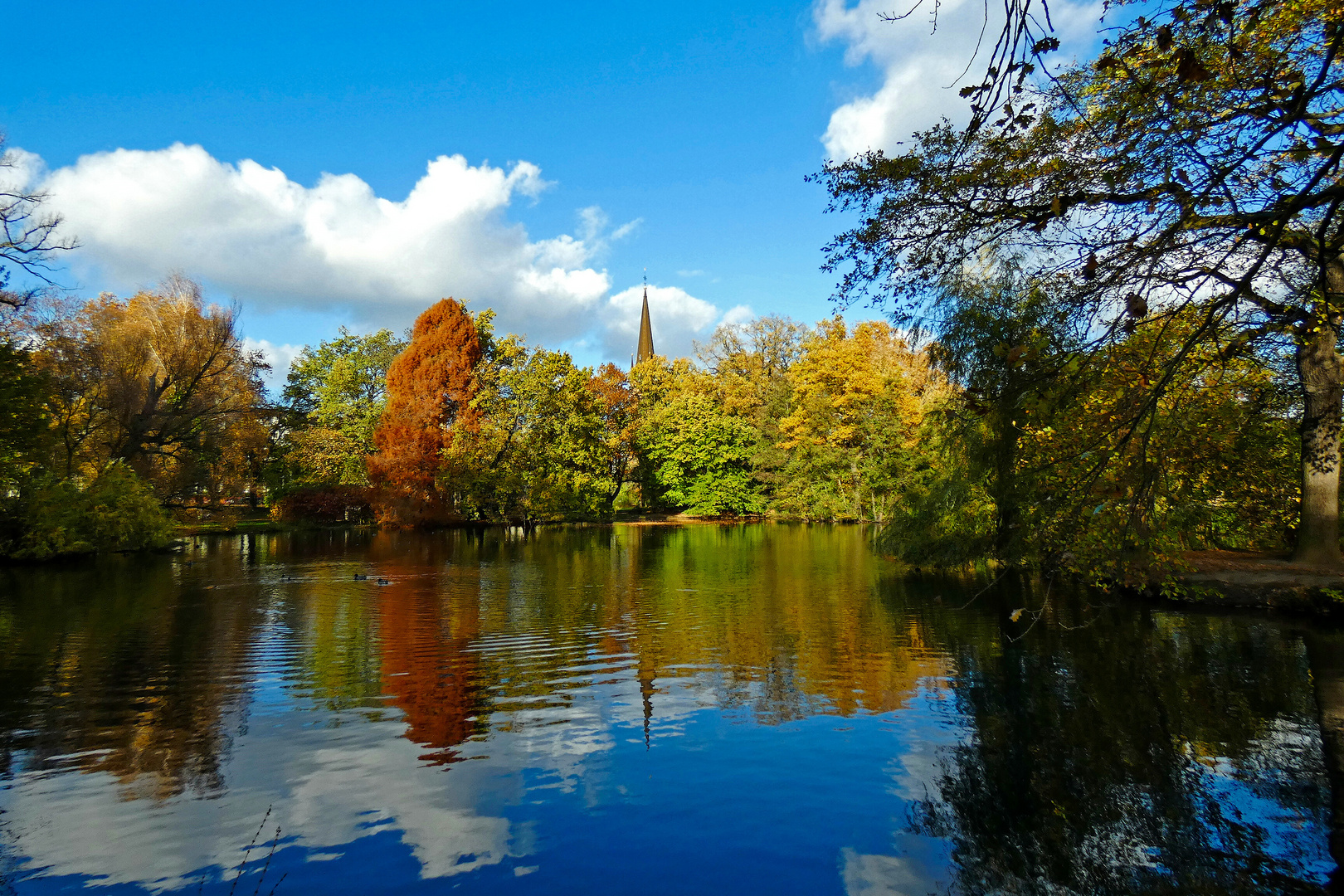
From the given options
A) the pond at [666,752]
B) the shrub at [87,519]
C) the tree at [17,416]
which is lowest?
the pond at [666,752]

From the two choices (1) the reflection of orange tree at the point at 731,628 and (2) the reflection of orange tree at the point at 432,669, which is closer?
(2) the reflection of orange tree at the point at 432,669

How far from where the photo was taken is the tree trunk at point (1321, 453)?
1103cm

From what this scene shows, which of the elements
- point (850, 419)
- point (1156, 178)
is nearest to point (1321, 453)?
point (1156, 178)

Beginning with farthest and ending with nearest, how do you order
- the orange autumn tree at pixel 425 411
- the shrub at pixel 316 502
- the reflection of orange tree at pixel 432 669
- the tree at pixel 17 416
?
the shrub at pixel 316 502
the orange autumn tree at pixel 425 411
the tree at pixel 17 416
the reflection of orange tree at pixel 432 669

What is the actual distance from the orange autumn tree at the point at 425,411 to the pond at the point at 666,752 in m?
23.5

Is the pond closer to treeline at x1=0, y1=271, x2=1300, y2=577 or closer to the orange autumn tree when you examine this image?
treeline at x1=0, y1=271, x2=1300, y2=577

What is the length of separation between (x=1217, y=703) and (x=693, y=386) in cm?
4618

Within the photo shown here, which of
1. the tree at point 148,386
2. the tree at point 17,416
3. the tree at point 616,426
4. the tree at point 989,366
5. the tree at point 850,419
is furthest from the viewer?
the tree at point 616,426

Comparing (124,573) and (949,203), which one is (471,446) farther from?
(949,203)

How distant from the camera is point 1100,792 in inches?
222

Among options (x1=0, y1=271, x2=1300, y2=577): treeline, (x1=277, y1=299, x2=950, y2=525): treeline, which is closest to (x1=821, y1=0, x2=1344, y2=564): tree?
(x1=0, y1=271, x2=1300, y2=577): treeline

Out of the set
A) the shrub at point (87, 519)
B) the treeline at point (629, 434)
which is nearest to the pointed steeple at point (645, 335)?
the treeline at point (629, 434)

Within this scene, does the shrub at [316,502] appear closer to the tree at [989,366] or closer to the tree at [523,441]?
the tree at [523,441]

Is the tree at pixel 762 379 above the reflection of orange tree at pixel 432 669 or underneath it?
above
